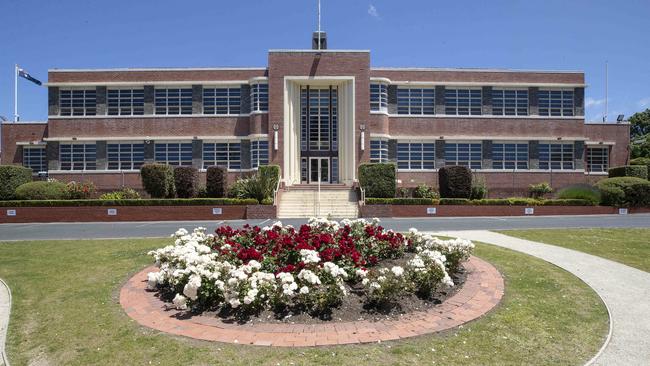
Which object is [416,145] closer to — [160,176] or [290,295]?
[160,176]

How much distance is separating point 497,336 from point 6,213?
27134 mm

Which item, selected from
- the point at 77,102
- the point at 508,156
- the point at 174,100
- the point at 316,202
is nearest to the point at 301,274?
the point at 316,202

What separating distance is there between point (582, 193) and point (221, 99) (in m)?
27.4

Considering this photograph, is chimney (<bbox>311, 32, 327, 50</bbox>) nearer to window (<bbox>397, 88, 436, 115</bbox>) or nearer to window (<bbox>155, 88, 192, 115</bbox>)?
window (<bbox>397, 88, 436, 115</bbox>)

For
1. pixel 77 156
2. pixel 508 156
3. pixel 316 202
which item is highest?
pixel 508 156

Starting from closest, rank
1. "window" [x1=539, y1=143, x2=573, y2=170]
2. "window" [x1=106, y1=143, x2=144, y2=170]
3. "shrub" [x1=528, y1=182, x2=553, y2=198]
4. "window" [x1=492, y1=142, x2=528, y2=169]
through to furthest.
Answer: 1. "shrub" [x1=528, y1=182, x2=553, y2=198]
2. "window" [x1=106, y1=143, x2=144, y2=170]
3. "window" [x1=492, y1=142, x2=528, y2=169]
4. "window" [x1=539, y1=143, x2=573, y2=170]

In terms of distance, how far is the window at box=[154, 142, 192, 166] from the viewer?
104 ft

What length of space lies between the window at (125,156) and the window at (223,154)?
5.36m

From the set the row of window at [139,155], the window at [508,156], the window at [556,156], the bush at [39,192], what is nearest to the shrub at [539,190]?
the window at [508,156]

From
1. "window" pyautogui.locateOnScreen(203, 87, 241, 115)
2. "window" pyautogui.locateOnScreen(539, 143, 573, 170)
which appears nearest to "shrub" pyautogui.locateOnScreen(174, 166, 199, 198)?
"window" pyautogui.locateOnScreen(203, 87, 241, 115)

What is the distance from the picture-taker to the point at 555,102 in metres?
32.6

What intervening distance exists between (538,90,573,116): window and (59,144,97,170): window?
3762cm

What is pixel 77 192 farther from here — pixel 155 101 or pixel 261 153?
pixel 261 153

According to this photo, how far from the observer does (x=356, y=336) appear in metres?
4.79
